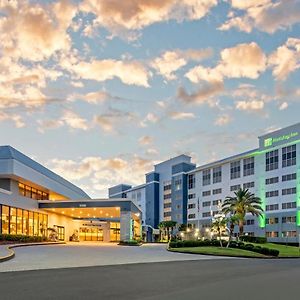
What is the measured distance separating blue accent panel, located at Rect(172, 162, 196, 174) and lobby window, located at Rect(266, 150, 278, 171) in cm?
3836

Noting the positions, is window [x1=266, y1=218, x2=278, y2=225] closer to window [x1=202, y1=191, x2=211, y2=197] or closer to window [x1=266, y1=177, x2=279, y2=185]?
window [x1=266, y1=177, x2=279, y2=185]

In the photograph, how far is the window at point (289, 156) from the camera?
3765 inches

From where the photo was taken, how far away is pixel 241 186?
361ft

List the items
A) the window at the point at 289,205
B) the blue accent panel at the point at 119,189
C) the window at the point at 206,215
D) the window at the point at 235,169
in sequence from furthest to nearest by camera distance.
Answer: the blue accent panel at the point at 119,189 → the window at the point at 206,215 → the window at the point at 235,169 → the window at the point at 289,205

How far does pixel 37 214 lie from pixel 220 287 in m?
55.4

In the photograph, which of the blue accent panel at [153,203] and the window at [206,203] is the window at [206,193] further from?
the blue accent panel at [153,203]

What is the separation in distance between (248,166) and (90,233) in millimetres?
38598

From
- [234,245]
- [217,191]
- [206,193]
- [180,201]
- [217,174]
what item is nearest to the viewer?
[234,245]

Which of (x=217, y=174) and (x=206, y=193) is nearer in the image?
(x=217, y=174)

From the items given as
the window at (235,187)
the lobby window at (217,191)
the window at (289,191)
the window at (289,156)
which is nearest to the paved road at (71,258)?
the window at (289,191)

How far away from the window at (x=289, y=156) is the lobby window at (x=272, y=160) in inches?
98.9

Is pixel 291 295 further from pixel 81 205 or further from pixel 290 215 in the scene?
pixel 290 215

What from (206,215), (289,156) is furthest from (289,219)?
(206,215)

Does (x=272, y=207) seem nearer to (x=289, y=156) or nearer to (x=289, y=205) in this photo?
(x=289, y=205)
